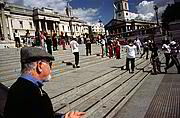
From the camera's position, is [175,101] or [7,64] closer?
[175,101]

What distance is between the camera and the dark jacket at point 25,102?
5.76 feet

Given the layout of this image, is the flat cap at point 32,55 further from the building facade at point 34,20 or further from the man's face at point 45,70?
the building facade at point 34,20

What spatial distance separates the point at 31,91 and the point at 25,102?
11cm

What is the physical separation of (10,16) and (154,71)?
55.2m

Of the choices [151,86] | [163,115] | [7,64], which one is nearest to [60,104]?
[163,115]

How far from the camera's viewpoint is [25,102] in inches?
69.7

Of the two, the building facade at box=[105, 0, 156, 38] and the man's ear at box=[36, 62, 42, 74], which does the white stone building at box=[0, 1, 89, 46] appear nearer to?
the building facade at box=[105, 0, 156, 38]

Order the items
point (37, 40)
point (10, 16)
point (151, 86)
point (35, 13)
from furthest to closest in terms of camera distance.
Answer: point (35, 13), point (10, 16), point (37, 40), point (151, 86)

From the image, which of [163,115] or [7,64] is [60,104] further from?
[7,64]

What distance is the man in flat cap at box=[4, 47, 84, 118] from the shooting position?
1.77 m

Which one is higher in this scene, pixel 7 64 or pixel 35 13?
pixel 35 13

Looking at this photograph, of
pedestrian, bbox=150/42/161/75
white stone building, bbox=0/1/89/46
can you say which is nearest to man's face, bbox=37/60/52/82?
pedestrian, bbox=150/42/161/75

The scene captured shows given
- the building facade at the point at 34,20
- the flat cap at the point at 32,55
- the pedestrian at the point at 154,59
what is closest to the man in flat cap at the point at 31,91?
the flat cap at the point at 32,55

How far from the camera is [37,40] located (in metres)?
16.9
